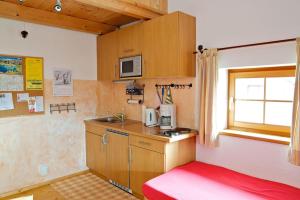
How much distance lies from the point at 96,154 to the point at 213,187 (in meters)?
1.95

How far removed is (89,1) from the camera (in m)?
2.16

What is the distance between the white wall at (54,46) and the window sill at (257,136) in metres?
2.33

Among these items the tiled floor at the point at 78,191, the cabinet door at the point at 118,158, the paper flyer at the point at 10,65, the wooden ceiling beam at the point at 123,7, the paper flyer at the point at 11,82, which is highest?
the wooden ceiling beam at the point at 123,7

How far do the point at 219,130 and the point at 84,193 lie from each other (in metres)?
1.87

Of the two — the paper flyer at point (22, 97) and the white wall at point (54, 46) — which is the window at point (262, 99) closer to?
the white wall at point (54, 46)

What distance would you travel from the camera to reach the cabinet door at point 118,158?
273 centimetres

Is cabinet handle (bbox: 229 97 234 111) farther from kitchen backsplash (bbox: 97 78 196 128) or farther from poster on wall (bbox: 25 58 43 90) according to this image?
poster on wall (bbox: 25 58 43 90)

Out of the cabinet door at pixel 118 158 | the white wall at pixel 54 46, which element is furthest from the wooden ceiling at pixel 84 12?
the cabinet door at pixel 118 158

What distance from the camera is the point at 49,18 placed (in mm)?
2916

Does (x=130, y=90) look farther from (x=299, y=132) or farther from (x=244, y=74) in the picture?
(x=299, y=132)

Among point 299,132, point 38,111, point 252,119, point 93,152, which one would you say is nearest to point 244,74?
point 252,119

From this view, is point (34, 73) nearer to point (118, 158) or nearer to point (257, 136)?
point (118, 158)

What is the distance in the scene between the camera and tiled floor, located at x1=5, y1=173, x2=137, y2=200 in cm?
271

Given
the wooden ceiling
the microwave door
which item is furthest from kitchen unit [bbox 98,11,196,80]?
the wooden ceiling
